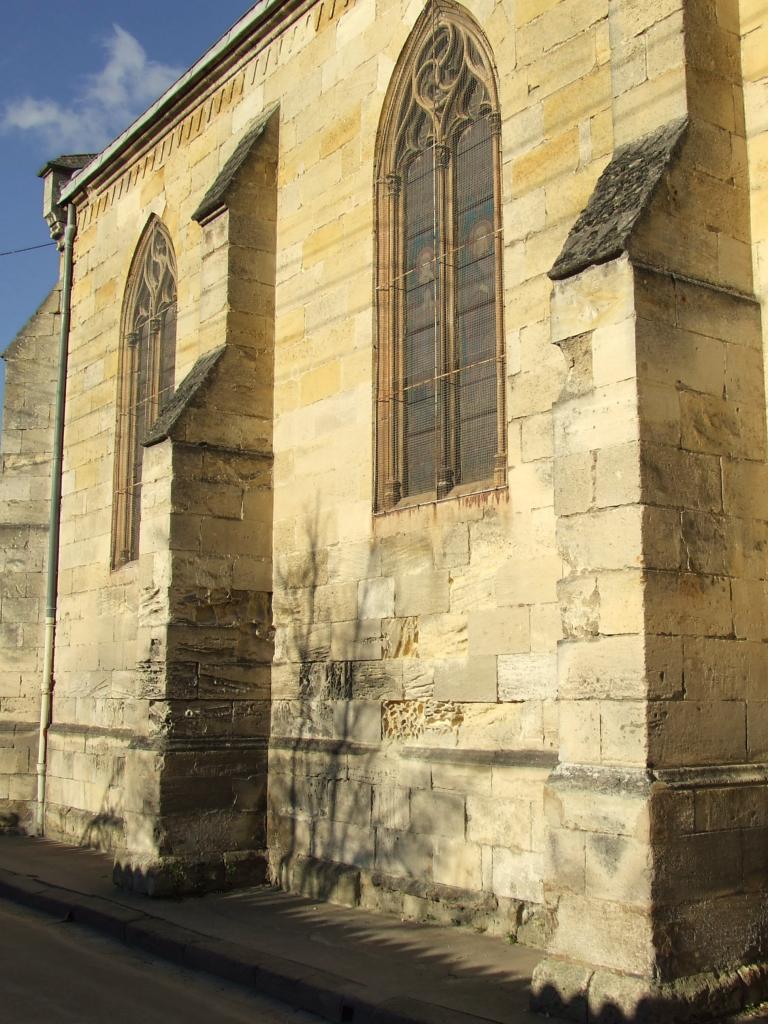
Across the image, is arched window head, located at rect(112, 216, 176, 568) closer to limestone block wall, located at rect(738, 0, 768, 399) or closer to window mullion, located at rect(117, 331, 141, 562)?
window mullion, located at rect(117, 331, 141, 562)

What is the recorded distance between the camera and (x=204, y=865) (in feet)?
31.4

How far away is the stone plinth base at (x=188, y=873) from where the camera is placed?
9352 mm

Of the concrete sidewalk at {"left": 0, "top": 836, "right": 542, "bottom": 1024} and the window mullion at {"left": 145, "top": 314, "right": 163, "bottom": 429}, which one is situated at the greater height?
the window mullion at {"left": 145, "top": 314, "right": 163, "bottom": 429}

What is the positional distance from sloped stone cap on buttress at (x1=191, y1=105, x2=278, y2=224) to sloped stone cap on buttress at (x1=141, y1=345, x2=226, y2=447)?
4.36 feet

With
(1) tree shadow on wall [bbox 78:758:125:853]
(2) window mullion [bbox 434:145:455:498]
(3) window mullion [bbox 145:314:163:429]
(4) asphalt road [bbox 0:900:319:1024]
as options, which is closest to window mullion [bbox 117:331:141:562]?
(3) window mullion [bbox 145:314:163:429]

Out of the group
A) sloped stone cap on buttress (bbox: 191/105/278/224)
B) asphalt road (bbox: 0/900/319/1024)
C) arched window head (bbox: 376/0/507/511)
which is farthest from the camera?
sloped stone cap on buttress (bbox: 191/105/278/224)

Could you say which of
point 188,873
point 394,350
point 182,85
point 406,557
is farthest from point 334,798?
point 182,85

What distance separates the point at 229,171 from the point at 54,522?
5.52 metres

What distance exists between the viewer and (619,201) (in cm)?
628

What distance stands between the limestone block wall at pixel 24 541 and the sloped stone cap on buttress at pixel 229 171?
195 inches

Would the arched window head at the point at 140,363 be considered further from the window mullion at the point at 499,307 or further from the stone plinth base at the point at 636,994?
the stone plinth base at the point at 636,994

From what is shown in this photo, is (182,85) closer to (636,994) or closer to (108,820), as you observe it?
(108,820)

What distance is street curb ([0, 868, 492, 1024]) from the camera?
5955mm

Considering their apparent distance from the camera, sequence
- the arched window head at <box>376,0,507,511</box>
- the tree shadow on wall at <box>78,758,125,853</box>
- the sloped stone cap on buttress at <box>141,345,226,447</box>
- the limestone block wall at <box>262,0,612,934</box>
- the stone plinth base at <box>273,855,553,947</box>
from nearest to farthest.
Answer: the stone plinth base at <box>273,855,553,947</box> < the limestone block wall at <box>262,0,612,934</box> < the arched window head at <box>376,0,507,511</box> < the sloped stone cap on buttress at <box>141,345,226,447</box> < the tree shadow on wall at <box>78,758,125,853</box>
